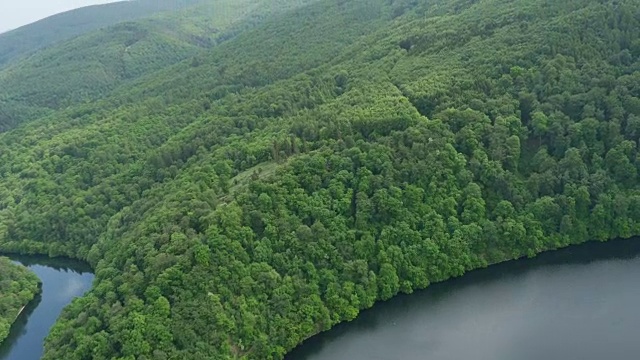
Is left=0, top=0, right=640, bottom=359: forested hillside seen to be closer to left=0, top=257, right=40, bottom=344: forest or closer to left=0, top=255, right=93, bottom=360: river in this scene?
left=0, top=255, right=93, bottom=360: river

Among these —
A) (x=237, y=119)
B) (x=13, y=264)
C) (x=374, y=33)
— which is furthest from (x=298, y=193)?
(x=374, y=33)

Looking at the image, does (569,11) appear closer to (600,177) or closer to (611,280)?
(600,177)

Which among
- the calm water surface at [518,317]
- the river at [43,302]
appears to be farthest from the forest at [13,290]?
the calm water surface at [518,317]

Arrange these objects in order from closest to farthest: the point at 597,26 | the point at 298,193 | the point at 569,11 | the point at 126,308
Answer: the point at 126,308
the point at 298,193
the point at 597,26
the point at 569,11

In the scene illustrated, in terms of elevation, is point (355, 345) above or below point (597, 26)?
below

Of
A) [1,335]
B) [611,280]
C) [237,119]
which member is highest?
[237,119]

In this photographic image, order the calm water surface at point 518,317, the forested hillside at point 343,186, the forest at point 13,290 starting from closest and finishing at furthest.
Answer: the calm water surface at point 518,317
the forested hillside at point 343,186
the forest at point 13,290

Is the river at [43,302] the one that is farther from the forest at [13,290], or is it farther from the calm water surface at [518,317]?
the calm water surface at [518,317]
